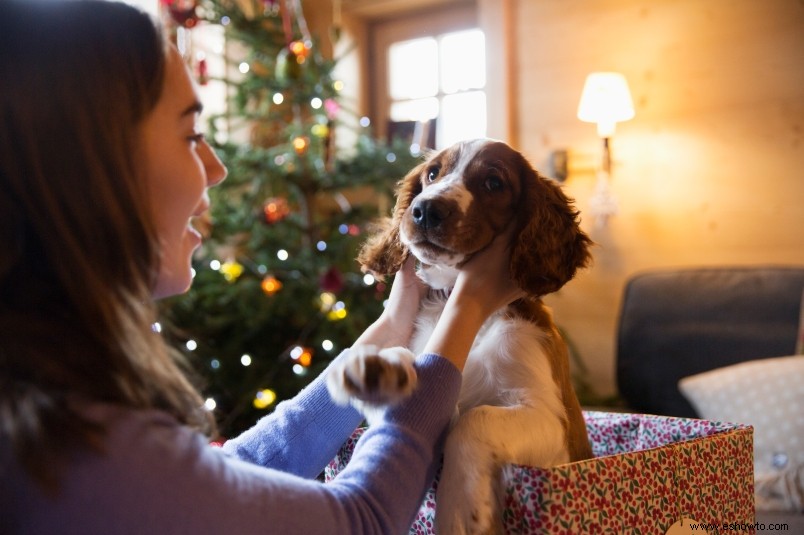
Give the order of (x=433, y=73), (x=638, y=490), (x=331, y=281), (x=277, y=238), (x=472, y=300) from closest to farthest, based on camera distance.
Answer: (x=638, y=490), (x=472, y=300), (x=331, y=281), (x=277, y=238), (x=433, y=73)

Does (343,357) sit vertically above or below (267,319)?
above

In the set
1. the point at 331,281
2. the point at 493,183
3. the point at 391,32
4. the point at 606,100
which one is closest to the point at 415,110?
the point at 391,32

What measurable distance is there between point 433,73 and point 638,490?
355cm

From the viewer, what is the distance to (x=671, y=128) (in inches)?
131

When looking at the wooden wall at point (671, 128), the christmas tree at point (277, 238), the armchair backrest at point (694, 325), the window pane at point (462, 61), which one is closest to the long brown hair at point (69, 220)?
the christmas tree at point (277, 238)

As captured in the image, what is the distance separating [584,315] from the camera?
360cm

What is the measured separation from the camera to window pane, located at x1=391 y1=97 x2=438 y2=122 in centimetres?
422

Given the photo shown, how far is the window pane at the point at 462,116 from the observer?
4.01 meters

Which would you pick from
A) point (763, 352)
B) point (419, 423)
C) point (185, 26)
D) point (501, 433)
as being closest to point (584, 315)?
point (763, 352)

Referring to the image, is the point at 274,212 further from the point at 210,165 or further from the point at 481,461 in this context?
the point at 481,461

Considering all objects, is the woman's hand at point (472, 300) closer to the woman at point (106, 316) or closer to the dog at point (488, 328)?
the dog at point (488, 328)

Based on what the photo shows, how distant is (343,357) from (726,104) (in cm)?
283

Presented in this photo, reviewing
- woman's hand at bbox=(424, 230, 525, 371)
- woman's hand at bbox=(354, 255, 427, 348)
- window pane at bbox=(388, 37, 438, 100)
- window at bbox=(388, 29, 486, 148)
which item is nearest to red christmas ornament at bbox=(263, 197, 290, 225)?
window at bbox=(388, 29, 486, 148)

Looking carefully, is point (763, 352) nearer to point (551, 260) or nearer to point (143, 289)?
point (551, 260)
